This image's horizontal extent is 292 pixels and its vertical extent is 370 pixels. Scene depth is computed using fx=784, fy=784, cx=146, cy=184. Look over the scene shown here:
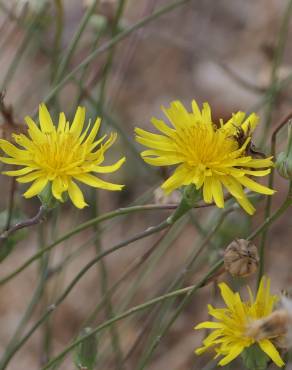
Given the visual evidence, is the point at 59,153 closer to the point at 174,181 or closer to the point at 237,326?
the point at 174,181

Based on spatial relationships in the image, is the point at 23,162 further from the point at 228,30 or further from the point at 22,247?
the point at 228,30

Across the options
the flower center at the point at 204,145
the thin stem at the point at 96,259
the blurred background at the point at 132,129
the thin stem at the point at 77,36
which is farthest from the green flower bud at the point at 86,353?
the thin stem at the point at 77,36

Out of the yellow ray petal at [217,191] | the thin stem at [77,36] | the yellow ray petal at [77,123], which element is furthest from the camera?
the thin stem at [77,36]

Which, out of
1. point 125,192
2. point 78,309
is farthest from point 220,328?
point 125,192

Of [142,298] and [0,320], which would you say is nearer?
[142,298]

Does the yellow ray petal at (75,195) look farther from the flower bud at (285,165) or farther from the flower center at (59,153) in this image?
the flower bud at (285,165)

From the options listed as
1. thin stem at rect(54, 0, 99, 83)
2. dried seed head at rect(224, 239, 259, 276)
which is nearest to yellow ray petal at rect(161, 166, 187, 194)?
dried seed head at rect(224, 239, 259, 276)

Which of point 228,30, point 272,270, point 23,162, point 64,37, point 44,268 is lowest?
point 272,270
